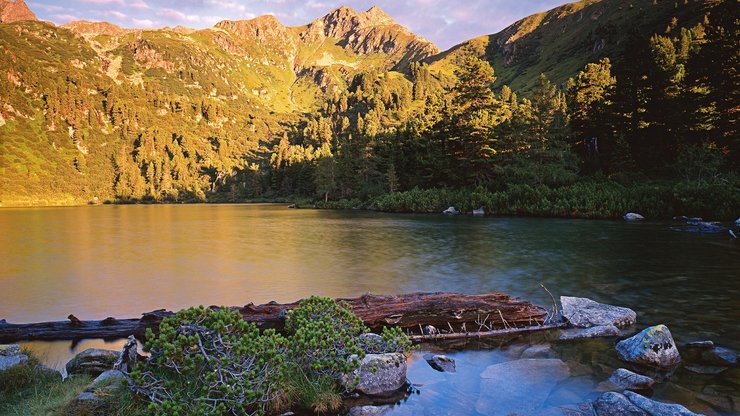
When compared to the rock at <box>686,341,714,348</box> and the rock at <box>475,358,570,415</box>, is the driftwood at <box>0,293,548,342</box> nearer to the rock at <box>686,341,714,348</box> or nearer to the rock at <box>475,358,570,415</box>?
the rock at <box>475,358,570,415</box>

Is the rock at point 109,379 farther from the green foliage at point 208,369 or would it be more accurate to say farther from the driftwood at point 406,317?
the driftwood at point 406,317

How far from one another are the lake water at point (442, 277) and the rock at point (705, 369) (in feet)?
0.84

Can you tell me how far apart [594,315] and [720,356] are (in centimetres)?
326

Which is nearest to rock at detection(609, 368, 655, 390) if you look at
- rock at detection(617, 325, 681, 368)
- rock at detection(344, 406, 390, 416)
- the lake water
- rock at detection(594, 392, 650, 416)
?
the lake water

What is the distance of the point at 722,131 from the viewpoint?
49594 millimetres

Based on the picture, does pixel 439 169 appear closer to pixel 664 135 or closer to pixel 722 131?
pixel 664 135

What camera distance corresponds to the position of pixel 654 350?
32.1 feet

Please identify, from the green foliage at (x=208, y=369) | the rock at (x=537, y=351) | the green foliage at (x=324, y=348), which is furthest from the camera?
the rock at (x=537, y=351)

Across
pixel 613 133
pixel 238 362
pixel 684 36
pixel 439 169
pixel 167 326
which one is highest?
pixel 684 36

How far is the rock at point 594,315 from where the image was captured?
1288 centimetres

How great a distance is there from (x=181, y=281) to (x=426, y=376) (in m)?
18.4

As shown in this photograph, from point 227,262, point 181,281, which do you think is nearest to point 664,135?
point 227,262

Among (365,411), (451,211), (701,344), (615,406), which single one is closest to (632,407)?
(615,406)

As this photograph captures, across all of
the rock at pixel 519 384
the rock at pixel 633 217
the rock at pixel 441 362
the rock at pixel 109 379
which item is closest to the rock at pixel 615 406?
the rock at pixel 519 384
